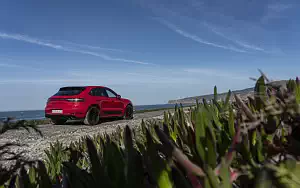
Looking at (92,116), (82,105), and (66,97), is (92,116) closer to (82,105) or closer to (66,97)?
(82,105)

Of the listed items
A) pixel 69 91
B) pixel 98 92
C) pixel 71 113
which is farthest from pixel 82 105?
pixel 98 92

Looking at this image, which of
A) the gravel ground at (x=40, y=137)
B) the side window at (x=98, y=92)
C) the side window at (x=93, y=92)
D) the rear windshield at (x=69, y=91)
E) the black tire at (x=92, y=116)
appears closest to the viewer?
the gravel ground at (x=40, y=137)

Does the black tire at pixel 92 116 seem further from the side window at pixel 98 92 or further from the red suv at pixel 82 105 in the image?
the side window at pixel 98 92

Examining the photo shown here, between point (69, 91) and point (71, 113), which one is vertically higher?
point (69, 91)

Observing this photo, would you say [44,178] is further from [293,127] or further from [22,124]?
[293,127]

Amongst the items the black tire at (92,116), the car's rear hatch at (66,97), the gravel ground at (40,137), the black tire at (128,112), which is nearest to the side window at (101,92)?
the black tire at (92,116)

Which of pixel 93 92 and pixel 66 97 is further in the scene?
pixel 93 92

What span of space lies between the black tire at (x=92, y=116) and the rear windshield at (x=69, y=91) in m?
0.95

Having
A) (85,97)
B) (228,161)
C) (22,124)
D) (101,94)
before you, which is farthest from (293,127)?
(101,94)

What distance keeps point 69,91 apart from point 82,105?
1106 mm

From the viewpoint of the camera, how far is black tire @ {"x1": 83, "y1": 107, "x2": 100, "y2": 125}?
1146 cm

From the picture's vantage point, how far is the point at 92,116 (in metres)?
11.9

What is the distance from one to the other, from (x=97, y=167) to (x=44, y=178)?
6.6 inches

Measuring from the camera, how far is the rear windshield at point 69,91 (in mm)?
11578
